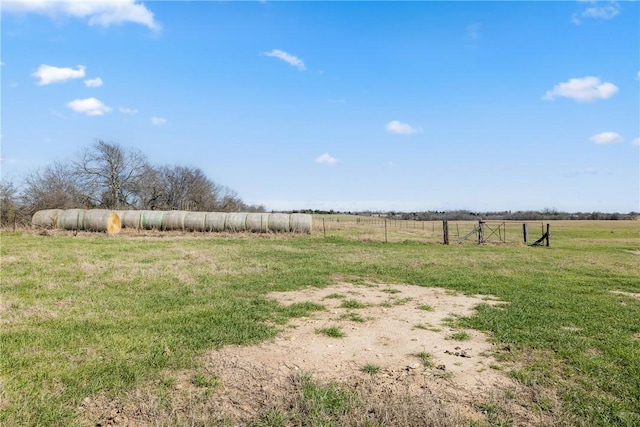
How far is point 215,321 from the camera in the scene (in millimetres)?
7250

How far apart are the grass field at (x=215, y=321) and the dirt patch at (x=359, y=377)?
0.30 m

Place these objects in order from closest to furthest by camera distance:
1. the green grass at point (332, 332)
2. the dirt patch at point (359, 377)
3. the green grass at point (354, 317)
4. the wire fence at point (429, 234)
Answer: the dirt patch at point (359, 377), the green grass at point (332, 332), the green grass at point (354, 317), the wire fence at point (429, 234)

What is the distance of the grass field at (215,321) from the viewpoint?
4.56 m

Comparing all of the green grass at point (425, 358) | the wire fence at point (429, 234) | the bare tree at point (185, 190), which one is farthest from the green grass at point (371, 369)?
the bare tree at point (185, 190)

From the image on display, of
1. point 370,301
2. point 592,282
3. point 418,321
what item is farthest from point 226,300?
point 592,282

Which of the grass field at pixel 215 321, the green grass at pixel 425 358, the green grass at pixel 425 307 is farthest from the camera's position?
the green grass at pixel 425 307

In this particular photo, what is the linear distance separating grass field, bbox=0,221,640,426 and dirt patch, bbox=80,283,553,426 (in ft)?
0.97

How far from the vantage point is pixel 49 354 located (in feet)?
17.7

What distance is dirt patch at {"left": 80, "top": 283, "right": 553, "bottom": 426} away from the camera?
4.08 m

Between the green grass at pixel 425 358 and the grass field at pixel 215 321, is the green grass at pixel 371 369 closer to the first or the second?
the green grass at pixel 425 358

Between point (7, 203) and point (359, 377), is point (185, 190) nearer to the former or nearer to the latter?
point (7, 203)

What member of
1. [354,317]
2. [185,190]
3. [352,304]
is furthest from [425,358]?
[185,190]

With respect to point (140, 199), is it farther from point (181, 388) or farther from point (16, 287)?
point (181, 388)

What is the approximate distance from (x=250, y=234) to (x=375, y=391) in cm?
2743
